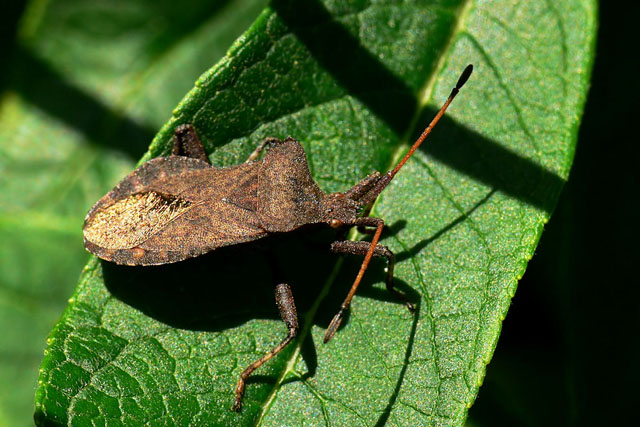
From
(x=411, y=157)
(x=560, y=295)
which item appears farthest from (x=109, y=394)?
(x=560, y=295)

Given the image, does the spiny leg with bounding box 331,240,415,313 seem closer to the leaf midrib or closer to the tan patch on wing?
the leaf midrib

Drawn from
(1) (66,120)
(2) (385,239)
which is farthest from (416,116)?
(1) (66,120)

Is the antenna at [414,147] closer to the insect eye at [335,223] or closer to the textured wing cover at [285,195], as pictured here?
the insect eye at [335,223]

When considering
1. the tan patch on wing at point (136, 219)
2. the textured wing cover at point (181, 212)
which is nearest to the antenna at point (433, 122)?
the textured wing cover at point (181, 212)

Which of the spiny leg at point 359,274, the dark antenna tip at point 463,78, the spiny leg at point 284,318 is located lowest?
the spiny leg at point 284,318

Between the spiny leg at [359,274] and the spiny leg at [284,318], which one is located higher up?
the spiny leg at [359,274]

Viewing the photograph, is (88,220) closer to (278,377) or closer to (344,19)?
(278,377)

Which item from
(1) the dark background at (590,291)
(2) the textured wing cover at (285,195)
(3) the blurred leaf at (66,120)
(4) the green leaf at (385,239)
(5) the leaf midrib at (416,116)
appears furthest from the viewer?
(3) the blurred leaf at (66,120)
